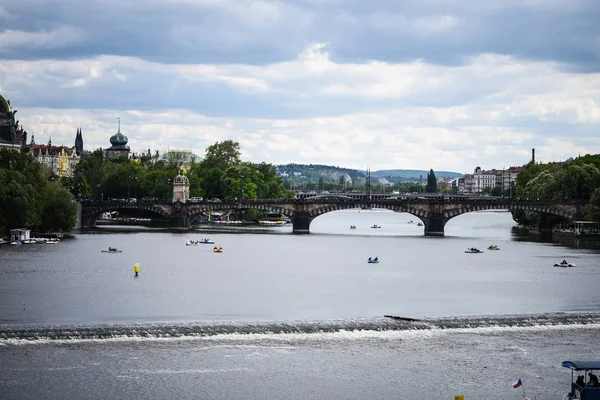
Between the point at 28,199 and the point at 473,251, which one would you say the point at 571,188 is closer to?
the point at 473,251

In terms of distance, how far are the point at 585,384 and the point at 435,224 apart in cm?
11014

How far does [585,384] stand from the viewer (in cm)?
4312

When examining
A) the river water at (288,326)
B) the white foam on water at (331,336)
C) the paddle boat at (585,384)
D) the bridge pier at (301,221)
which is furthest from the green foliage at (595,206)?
the paddle boat at (585,384)

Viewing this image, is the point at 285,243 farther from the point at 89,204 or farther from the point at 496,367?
the point at 496,367

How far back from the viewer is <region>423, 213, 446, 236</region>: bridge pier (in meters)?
152

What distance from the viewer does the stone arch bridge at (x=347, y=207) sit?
142 meters

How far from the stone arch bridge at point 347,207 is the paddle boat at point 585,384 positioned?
98473 mm

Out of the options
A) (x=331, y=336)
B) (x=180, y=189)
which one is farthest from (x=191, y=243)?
(x=331, y=336)

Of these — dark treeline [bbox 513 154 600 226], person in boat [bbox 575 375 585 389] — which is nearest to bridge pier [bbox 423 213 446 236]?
dark treeline [bbox 513 154 600 226]

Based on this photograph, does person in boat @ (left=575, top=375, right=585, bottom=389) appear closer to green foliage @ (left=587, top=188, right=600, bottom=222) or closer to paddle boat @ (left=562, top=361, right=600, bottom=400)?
paddle boat @ (left=562, top=361, right=600, bottom=400)

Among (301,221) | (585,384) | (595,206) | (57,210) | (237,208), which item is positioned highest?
(595,206)

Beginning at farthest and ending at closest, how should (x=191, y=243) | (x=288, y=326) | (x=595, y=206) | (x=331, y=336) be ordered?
(x=595, y=206) < (x=191, y=243) < (x=288, y=326) < (x=331, y=336)

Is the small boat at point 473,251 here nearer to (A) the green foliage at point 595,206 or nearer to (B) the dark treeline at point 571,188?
(A) the green foliage at point 595,206

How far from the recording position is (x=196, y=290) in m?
76.9
